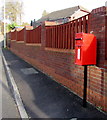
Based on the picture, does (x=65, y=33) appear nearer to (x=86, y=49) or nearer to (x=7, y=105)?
(x=86, y=49)

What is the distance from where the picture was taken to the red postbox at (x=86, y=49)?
10.4ft

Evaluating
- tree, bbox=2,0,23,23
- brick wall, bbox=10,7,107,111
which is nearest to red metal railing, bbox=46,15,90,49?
brick wall, bbox=10,7,107,111

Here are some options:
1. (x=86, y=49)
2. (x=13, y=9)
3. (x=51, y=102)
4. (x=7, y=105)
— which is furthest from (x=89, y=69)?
(x=13, y=9)

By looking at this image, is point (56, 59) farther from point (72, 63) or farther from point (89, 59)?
point (89, 59)

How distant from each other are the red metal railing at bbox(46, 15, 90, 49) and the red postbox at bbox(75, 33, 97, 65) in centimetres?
70

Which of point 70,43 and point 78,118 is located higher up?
point 70,43

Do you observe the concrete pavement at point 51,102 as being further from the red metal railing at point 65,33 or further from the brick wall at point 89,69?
the red metal railing at point 65,33

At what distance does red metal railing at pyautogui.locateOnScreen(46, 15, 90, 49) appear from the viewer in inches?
157

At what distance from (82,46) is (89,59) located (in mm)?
339

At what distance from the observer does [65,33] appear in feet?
16.1

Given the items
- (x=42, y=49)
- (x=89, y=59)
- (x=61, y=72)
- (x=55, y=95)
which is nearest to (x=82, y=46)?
(x=89, y=59)

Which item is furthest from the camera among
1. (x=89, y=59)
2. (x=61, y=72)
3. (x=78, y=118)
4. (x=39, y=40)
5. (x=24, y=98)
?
(x=39, y=40)

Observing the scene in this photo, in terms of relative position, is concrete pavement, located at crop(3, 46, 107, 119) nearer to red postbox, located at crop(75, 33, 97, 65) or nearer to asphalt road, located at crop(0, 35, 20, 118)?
asphalt road, located at crop(0, 35, 20, 118)

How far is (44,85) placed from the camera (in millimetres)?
5188
